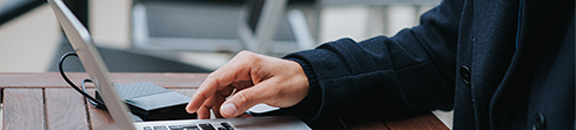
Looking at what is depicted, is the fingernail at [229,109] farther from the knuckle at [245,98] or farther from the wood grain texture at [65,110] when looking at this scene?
the wood grain texture at [65,110]

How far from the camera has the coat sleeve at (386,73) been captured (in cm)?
58

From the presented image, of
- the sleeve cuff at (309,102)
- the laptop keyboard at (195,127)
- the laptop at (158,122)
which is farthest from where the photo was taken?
the sleeve cuff at (309,102)

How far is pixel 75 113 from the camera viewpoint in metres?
0.54

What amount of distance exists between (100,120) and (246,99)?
0.49 feet

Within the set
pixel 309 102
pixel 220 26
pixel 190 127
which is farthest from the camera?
pixel 220 26

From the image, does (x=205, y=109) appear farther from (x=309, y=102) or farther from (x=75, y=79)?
(x=75, y=79)

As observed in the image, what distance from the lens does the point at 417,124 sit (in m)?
0.59

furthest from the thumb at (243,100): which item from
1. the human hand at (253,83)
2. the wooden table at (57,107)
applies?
the wooden table at (57,107)

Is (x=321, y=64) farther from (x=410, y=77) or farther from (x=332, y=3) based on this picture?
(x=332, y=3)

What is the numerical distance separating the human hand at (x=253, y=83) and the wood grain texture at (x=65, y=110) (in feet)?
0.36

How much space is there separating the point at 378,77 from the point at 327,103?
0.26 feet

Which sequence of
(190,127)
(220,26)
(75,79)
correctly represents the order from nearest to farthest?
(190,127) → (75,79) → (220,26)

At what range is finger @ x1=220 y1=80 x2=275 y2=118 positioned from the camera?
510mm

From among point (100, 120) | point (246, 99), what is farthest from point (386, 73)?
point (100, 120)
